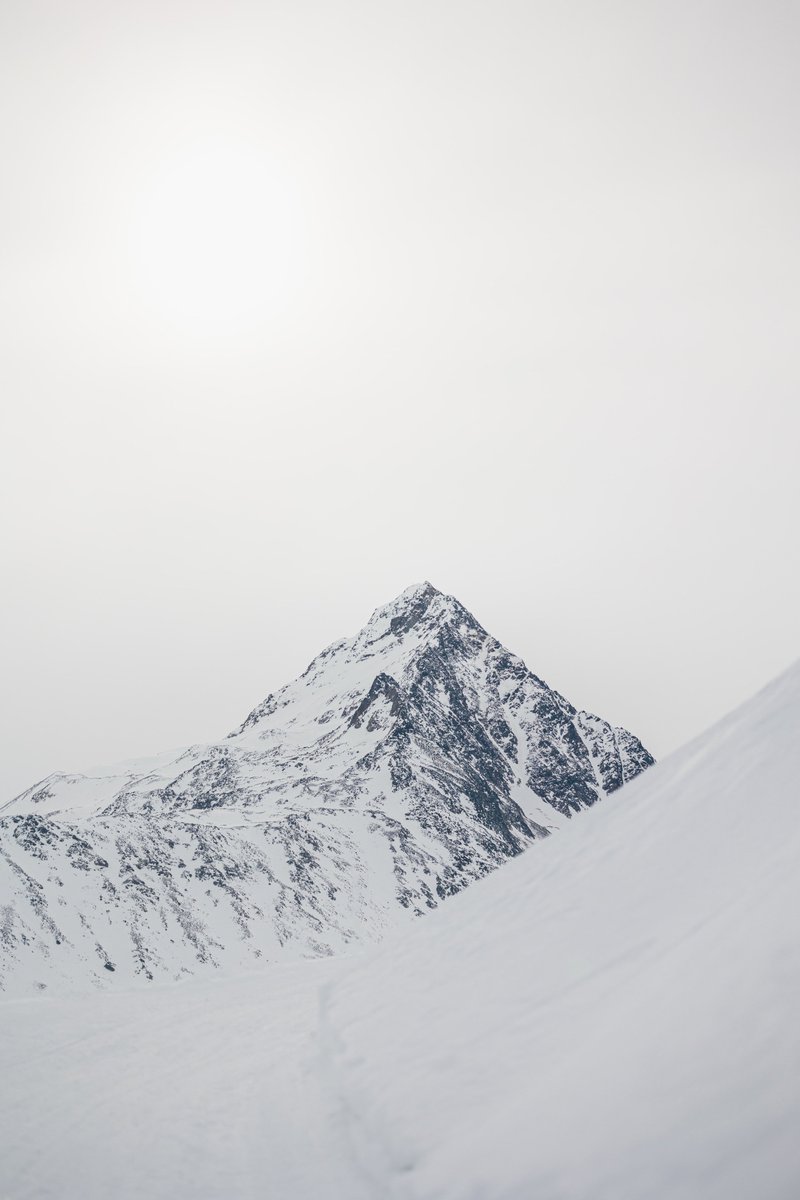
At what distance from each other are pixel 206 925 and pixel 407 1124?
7037 centimetres

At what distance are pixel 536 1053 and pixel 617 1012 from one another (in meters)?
1.54

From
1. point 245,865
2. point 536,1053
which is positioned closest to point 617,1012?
point 536,1053

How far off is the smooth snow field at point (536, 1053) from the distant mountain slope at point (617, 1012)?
0.12 feet

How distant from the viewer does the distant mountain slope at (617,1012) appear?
26.4 ft

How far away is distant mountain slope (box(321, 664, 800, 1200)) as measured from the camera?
8.05m

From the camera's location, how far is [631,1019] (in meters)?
10.6

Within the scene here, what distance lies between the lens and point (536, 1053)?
12047mm

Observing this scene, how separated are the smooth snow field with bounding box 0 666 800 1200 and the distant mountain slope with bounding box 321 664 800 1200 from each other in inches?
1.4

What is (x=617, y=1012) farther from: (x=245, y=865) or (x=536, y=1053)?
(x=245, y=865)

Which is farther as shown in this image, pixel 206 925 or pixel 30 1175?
pixel 206 925

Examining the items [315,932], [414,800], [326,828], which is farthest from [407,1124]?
[414,800]

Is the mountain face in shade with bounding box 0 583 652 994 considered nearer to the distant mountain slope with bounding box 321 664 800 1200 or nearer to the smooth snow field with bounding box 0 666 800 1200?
the smooth snow field with bounding box 0 666 800 1200

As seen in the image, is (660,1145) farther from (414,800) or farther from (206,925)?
(414,800)

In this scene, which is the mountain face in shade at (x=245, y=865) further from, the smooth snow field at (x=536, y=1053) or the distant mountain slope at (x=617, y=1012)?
the distant mountain slope at (x=617, y=1012)
